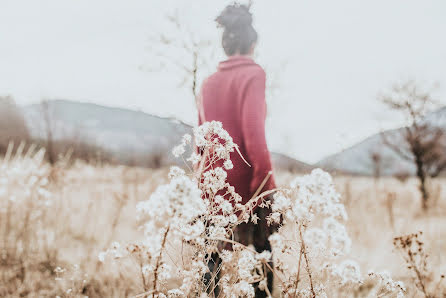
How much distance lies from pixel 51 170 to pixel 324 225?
3.84 m

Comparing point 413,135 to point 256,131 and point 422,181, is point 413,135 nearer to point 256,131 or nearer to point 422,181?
point 422,181

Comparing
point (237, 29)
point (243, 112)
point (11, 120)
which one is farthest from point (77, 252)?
point (11, 120)

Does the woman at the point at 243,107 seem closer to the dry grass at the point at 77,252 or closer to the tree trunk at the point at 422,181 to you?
the dry grass at the point at 77,252

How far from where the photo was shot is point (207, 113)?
7.77ft

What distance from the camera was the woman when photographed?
2199mm

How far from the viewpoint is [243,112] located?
7.38 feet

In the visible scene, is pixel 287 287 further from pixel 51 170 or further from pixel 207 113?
pixel 51 170

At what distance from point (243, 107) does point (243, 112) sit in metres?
0.03

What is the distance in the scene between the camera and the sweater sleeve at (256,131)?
2.19 meters

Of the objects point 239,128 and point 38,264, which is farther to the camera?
Answer: point 38,264


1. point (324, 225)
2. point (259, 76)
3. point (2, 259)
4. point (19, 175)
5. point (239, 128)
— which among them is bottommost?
point (2, 259)

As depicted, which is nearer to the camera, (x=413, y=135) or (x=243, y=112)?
(x=243, y=112)

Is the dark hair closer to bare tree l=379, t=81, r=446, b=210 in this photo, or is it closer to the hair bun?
the hair bun

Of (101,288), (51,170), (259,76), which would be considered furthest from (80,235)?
(259,76)
